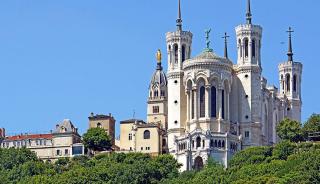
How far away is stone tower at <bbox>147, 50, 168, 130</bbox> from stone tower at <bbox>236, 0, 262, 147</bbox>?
1079 centimetres

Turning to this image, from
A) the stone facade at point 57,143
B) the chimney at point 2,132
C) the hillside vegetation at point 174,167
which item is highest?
the chimney at point 2,132

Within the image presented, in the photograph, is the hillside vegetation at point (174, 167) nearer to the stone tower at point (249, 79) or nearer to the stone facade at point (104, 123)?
the stone tower at point (249, 79)

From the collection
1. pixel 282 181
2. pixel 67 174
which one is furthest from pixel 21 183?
pixel 282 181

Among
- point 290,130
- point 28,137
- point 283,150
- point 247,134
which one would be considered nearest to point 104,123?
point 28,137

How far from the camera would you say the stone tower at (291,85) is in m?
175

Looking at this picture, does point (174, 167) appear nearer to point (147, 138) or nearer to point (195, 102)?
point (195, 102)

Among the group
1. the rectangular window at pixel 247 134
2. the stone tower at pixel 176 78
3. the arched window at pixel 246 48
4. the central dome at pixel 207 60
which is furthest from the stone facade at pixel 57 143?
the arched window at pixel 246 48

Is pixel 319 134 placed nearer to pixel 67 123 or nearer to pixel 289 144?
pixel 289 144

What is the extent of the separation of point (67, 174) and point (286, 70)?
40.3 meters

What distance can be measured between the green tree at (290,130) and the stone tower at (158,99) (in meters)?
14.6

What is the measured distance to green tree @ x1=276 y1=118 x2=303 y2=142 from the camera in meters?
156

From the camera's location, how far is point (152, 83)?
175 meters

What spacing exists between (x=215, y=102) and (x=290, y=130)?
29.1 feet

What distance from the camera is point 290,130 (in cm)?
15738
